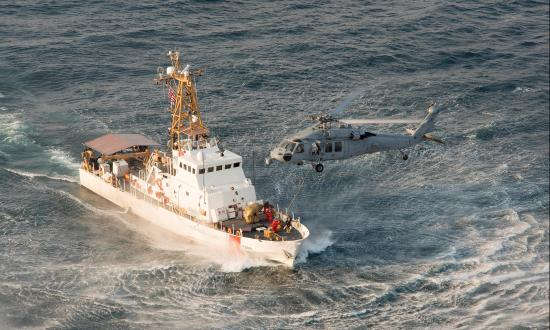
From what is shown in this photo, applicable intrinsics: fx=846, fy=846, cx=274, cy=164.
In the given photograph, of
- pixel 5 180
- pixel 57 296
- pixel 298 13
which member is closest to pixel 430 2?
pixel 298 13

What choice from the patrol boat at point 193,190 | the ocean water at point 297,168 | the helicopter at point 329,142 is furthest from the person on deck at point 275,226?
the helicopter at point 329,142

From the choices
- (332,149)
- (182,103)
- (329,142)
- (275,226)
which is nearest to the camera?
(275,226)

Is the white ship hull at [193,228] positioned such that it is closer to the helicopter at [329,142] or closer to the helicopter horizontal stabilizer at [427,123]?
the helicopter at [329,142]

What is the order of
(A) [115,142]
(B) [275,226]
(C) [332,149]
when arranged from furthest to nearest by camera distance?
1. (A) [115,142]
2. (C) [332,149]
3. (B) [275,226]

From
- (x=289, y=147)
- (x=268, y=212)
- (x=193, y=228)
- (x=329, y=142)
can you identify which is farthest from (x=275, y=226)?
(x=329, y=142)

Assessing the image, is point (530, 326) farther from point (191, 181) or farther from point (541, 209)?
point (191, 181)

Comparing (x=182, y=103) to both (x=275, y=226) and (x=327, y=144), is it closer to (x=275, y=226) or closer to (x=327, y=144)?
(x=327, y=144)
